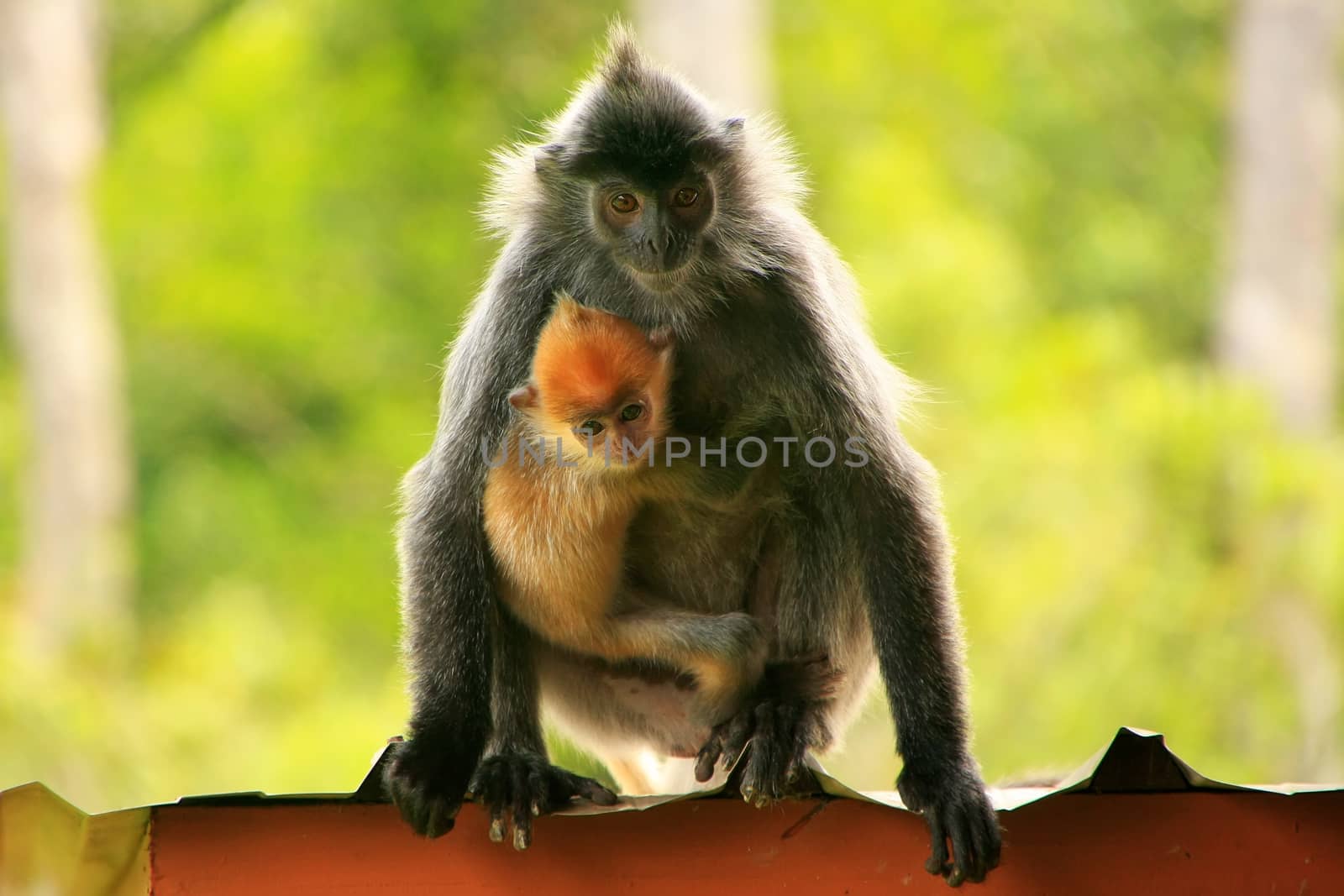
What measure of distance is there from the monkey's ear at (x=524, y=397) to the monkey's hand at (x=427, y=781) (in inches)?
27.4

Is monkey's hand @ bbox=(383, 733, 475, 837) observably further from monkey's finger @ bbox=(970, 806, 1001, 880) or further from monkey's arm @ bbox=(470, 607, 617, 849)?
monkey's finger @ bbox=(970, 806, 1001, 880)

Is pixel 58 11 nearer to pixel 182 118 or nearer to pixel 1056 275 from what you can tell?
pixel 182 118

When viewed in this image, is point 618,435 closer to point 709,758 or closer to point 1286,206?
point 709,758

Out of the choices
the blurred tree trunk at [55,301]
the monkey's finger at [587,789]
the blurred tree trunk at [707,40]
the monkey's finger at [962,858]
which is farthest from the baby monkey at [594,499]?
the blurred tree trunk at [55,301]

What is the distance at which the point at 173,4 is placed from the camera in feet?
46.0

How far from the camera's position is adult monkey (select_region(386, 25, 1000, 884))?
3.16 m

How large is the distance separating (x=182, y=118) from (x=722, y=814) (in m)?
13.1

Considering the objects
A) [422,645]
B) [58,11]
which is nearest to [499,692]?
[422,645]

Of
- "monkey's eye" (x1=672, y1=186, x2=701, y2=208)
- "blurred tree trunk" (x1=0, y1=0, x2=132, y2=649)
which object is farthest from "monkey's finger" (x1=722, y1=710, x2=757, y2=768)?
"blurred tree trunk" (x1=0, y1=0, x2=132, y2=649)

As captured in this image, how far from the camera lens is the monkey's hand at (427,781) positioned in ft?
9.00

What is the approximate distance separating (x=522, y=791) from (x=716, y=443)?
2.91ft

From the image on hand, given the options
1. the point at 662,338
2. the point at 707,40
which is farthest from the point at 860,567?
the point at 707,40

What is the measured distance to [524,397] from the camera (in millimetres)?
3195

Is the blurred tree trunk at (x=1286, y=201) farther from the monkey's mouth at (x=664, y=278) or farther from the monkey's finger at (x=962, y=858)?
the monkey's finger at (x=962, y=858)
